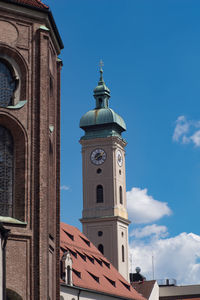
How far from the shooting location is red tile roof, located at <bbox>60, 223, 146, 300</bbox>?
64625 millimetres

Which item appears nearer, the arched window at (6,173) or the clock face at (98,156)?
the arched window at (6,173)

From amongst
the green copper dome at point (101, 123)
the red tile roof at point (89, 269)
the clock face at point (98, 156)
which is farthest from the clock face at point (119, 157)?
the red tile roof at point (89, 269)

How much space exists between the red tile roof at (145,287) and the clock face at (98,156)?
66.2 ft

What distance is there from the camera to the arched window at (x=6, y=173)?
95.8ft

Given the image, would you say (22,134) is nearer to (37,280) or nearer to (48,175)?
(48,175)

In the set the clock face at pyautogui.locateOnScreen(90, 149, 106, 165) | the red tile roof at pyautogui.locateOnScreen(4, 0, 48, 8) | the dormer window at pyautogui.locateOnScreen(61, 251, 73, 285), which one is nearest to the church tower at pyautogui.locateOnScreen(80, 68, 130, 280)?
the clock face at pyautogui.locateOnScreen(90, 149, 106, 165)

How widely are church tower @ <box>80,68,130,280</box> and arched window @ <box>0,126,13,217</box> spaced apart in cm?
7314

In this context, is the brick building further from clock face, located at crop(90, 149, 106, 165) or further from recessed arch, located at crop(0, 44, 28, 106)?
clock face, located at crop(90, 149, 106, 165)

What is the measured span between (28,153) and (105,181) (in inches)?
3144

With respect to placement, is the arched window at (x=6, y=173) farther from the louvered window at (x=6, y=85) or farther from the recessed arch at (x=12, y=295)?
the recessed arch at (x=12, y=295)

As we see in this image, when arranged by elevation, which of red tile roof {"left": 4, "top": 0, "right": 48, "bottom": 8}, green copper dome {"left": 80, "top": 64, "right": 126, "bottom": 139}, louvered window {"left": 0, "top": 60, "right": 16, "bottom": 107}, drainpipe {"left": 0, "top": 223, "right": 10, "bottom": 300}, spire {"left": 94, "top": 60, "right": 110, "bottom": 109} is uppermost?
spire {"left": 94, "top": 60, "right": 110, "bottom": 109}

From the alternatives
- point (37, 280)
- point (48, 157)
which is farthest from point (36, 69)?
point (37, 280)

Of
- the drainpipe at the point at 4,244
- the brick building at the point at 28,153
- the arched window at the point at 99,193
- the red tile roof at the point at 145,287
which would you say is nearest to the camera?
the drainpipe at the point at 4,244

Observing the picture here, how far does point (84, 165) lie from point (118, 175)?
17.5 feet
